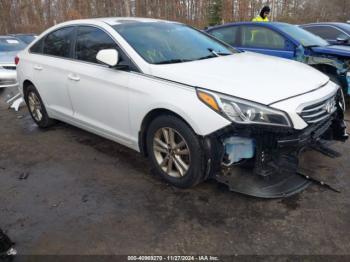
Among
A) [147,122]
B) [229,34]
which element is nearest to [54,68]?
[147,122]

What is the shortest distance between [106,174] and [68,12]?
29328mm

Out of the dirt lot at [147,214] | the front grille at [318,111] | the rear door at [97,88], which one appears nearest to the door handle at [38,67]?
the rear door at [97,88]

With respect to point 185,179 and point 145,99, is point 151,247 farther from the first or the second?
point 145,99

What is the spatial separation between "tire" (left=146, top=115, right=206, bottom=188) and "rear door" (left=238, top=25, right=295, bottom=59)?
383 cm

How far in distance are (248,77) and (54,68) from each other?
2.66 metres

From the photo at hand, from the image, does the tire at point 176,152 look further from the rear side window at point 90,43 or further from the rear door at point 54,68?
the rear door at point 54,68

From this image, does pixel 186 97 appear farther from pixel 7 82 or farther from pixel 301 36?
pixel 7 82

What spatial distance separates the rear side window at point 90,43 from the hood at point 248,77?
0.84 m

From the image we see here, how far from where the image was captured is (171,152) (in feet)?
10.7

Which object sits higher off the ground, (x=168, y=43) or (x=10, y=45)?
(x=168, y=43)

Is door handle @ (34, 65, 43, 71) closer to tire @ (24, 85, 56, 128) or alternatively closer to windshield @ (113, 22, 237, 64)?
tire @ (24, 85, 56, 128)

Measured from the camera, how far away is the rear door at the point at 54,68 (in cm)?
431

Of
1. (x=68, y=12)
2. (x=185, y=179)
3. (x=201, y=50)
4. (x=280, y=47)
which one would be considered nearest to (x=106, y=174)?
(x=185, y=179)

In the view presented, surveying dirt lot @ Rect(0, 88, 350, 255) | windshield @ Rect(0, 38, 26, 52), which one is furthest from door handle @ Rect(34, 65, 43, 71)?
windshield @ Rect(0, 38, 26, 52)
